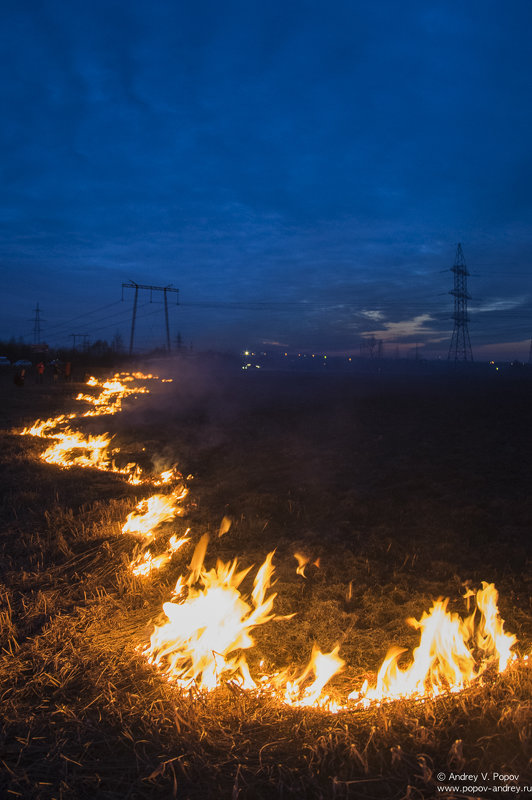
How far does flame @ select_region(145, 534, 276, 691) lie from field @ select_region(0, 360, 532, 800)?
14cm

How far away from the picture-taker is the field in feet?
7.46

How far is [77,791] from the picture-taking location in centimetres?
219

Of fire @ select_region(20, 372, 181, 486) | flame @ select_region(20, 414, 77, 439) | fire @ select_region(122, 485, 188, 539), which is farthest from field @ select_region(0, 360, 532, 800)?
flame @ select_region(20, 414, 77, 439)

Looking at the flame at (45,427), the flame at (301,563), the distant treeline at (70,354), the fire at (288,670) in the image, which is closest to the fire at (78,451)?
the flame at (45,427)

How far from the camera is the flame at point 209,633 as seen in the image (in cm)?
312

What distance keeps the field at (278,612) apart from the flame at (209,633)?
5.6 inches

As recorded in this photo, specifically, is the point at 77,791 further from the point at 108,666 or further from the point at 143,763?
the point at 108,666

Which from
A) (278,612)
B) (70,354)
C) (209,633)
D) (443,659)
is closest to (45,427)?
(278,612)

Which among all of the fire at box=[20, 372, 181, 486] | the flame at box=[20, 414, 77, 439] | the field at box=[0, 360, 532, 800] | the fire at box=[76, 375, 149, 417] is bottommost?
the field at box=[0, 360, 532, 800]

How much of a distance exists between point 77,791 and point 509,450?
9103mm

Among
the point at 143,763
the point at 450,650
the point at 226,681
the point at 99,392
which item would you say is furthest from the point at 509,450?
the point at 99,392

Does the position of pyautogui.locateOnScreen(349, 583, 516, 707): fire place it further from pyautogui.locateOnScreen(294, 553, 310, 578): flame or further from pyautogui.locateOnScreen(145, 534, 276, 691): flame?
pyautogui.locateOnScreen(294, 553, 310, 578): flame

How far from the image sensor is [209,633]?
11.6ft

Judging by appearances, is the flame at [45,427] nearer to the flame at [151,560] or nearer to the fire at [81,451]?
the fire at [81,451]
